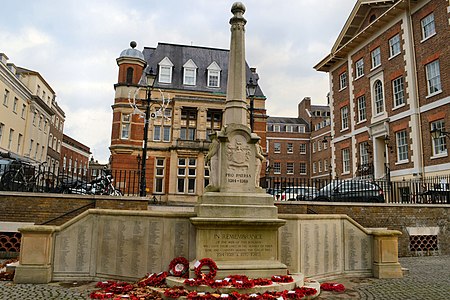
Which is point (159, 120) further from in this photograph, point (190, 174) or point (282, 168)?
point (282, 168)

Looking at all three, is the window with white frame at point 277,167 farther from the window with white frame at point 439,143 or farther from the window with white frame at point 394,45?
the window with white frame at point 439,143

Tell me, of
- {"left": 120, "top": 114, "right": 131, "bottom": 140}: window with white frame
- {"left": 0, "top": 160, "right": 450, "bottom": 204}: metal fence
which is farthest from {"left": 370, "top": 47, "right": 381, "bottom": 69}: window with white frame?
{"left": 120, "top": 114, "right": 131, "bottom": 140}: window with white frame

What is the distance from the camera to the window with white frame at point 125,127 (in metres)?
34.0

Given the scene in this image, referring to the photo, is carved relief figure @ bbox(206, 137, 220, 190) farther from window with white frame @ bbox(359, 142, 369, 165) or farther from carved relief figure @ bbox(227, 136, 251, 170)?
window with white frame @ bbox(359, 142, 369, 165)

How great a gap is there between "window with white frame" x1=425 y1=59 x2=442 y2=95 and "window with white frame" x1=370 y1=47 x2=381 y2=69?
15.6ft

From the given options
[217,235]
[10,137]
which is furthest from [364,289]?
[10,137]

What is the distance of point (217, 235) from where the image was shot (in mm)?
7180

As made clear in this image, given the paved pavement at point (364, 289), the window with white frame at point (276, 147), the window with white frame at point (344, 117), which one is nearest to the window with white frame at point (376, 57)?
the window with white frame at point (344, 117)

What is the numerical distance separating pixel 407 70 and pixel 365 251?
17.6 meters

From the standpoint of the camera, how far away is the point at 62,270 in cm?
786

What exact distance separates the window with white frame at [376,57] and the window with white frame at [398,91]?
2516mm

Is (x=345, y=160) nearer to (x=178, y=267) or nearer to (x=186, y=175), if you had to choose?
(x=186, y=175)

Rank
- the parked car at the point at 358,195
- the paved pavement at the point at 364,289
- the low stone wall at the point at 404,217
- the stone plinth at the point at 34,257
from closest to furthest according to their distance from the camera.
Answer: the paved pavement at the point at 364,289 → the stone plinth at the point at 34,257 → the low stone wall at the point at 404,217 → the parked car at the point at 358,195

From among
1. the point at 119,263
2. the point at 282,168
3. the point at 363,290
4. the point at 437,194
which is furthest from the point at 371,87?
the point at 282,168
